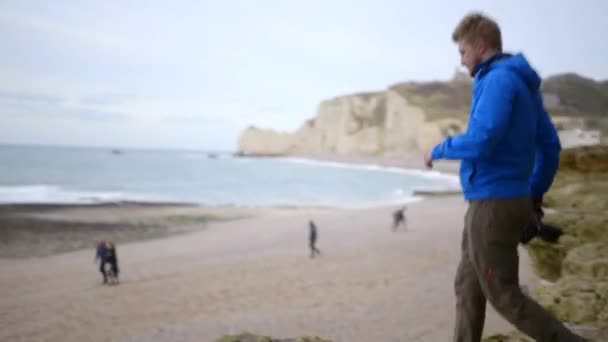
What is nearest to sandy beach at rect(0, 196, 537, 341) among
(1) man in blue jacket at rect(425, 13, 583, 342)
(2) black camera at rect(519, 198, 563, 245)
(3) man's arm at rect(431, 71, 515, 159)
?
(2) black camera at rect(519, 198, 563, 245)

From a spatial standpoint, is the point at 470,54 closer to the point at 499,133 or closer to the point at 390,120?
the point at 499,133

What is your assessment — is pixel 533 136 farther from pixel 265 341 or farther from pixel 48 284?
pixel 48 284

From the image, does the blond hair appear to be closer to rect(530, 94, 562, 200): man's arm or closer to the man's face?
the man's face

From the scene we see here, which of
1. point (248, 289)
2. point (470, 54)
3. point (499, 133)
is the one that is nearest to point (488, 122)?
point (499, 133)

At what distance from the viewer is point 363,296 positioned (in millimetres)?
8266

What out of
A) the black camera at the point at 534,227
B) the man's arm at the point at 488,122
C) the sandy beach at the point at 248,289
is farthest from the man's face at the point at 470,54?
the sandy beach at the point at 248,289

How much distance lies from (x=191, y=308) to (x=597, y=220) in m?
6.54

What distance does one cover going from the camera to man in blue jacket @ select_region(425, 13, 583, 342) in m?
1.92

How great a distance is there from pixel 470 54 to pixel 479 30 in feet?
0.36

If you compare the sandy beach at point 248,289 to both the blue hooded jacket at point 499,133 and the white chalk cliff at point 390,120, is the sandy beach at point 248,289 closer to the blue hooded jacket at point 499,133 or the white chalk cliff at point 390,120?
the blue hooded jacket at point 499,133

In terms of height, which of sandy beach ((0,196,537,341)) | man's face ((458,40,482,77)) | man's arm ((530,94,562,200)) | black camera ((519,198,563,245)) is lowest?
sandy beach ((0,196,537,341))

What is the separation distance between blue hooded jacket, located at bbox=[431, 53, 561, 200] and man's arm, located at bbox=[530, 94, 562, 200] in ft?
0.32

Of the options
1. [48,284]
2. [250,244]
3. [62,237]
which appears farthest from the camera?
[62,237]

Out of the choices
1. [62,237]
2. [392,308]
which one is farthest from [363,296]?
[62,237]
